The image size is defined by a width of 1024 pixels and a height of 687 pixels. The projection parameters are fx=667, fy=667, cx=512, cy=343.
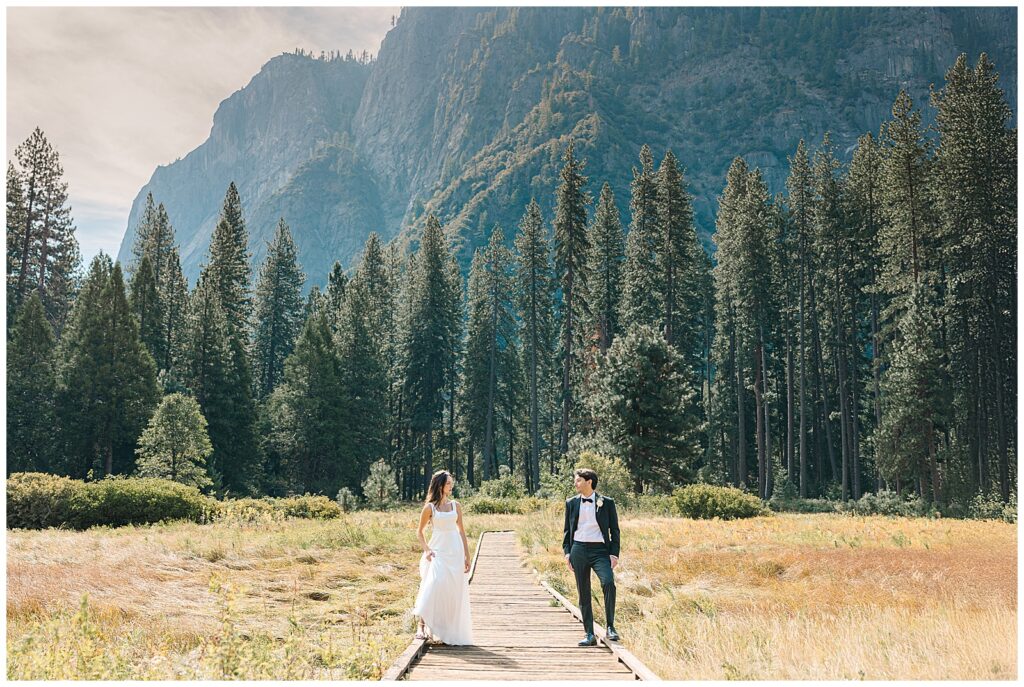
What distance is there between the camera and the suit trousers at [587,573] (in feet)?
26.2

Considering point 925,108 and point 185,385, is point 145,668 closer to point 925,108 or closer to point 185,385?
point 185,385

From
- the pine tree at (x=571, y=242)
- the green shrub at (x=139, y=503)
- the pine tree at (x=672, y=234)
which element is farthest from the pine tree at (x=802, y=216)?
the green shrub at (x=139, y=503)

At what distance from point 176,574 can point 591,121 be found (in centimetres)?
17305

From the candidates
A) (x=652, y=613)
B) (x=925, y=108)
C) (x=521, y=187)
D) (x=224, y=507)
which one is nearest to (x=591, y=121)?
(x=521, y=187)

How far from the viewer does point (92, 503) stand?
21172 mm

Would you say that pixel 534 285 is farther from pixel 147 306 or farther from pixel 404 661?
pixel 404 661

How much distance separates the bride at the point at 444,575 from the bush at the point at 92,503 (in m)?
17.3

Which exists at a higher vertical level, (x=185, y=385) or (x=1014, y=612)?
(x=185, y=385)

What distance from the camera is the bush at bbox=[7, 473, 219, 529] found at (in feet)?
66.7

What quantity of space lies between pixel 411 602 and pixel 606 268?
1487 inches

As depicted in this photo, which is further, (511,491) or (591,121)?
(591,121)

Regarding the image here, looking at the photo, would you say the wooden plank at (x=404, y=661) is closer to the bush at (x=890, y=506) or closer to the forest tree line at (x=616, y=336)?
the forest tree line at (x=616, y=336)

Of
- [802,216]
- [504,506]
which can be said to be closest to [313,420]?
[504,506]

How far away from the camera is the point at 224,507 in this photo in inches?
986
